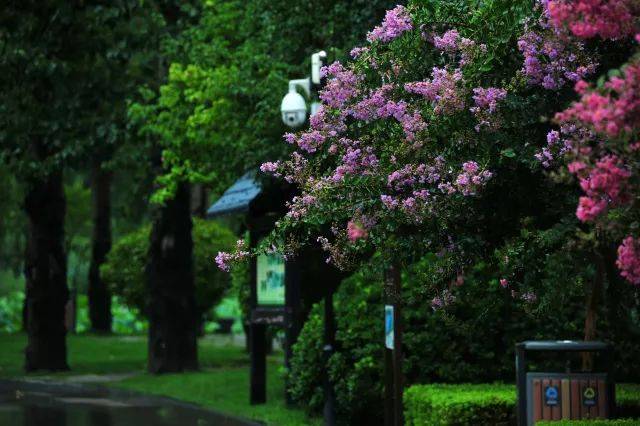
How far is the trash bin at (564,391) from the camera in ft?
38.4

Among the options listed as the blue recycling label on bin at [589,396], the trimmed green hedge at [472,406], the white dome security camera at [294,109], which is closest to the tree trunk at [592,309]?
the trimmed green hedge at [472,406]

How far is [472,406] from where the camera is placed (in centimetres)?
1304

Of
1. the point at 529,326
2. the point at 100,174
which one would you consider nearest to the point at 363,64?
the point at 529,326

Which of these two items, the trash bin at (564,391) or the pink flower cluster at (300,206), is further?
the trash bin at (564,391)

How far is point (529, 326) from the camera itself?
17.0m

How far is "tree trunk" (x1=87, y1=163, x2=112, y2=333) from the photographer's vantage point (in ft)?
153

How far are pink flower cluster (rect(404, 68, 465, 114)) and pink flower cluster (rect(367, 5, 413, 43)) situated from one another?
0.76 meters

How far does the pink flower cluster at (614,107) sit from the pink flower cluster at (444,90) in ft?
10.2

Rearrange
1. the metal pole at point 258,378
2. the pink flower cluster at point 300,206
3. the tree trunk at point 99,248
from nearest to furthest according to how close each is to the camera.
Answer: the pink flower cluster at point 300,206
the metal pole at point 258,378
the tree trunk at point 99,248

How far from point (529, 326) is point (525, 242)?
5.82 metres

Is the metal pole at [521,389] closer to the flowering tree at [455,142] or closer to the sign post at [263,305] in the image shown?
the flowering tree at [455,142]

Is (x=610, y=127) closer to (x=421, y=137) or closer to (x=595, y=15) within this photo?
(x=595, y=15)

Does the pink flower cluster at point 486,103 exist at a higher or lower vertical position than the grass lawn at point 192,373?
higher

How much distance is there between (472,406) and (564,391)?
1484 mm
